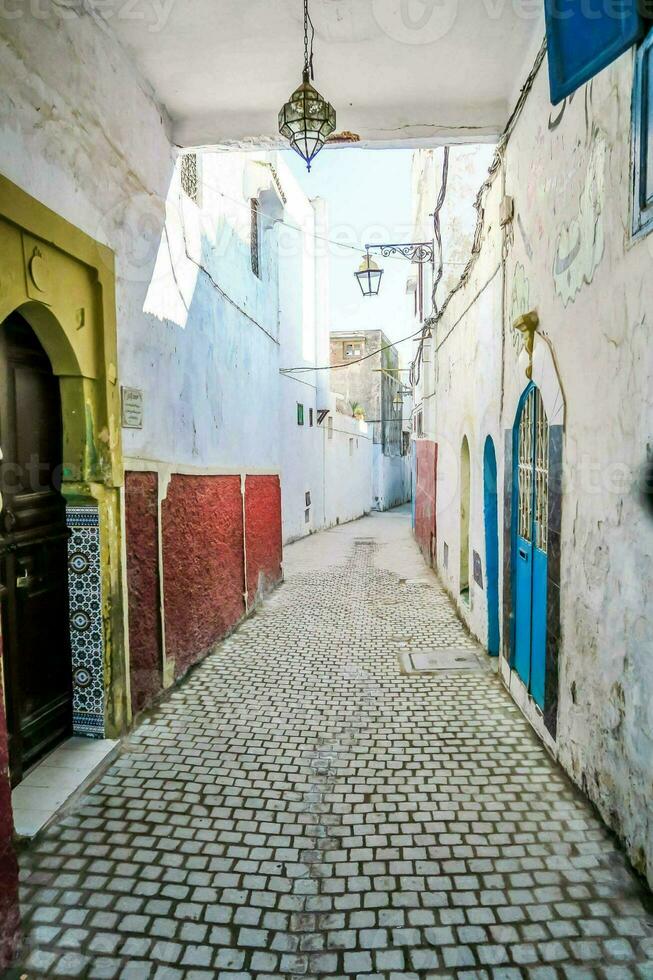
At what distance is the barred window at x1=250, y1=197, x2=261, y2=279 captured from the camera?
834 cm

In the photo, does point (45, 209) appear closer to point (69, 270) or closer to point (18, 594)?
point (69, 270)

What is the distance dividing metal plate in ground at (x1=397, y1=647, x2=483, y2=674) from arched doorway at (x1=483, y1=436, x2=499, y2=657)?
0.81 feet

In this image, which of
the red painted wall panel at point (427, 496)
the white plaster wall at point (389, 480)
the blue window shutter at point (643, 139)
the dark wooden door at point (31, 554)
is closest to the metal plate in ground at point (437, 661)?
the dark wooden door at point (31, 554)

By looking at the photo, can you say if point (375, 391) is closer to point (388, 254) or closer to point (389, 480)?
point (389, 480)

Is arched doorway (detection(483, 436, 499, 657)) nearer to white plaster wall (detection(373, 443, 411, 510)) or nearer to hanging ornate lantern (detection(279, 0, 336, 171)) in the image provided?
hanging ornate lantern (detection(279, 0, 336, 171))

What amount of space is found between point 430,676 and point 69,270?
3977 mm

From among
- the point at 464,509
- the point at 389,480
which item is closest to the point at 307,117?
the point at 464,509

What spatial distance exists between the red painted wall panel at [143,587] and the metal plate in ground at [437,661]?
209 centimetres

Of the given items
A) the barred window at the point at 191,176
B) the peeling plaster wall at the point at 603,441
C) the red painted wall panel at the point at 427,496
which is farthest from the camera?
the red painted wall panel at the point at 427,496

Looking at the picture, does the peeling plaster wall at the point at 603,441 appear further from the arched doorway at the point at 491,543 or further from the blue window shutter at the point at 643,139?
the arched doorway at the point at 491,543

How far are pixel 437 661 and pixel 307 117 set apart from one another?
4.35 metres

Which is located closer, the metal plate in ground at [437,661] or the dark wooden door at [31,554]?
the dark wooden door at [31,554]

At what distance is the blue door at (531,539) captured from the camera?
12.7 feet

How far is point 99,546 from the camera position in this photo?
364 cm
